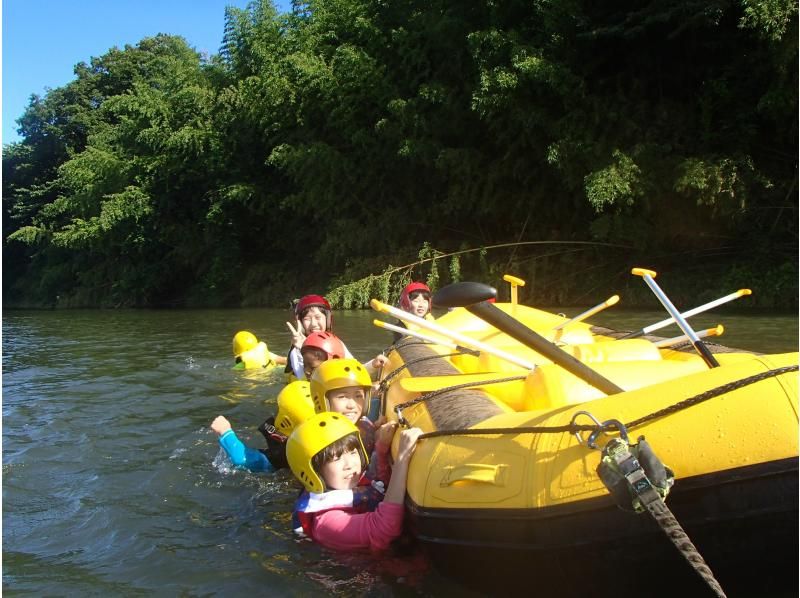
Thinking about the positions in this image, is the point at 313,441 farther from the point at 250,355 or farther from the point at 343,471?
the point at 250,355

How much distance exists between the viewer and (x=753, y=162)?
1217 cm

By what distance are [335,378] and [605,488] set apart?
146 cm

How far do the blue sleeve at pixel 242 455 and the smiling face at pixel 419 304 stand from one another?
2.03 m

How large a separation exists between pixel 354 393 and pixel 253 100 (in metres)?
18.0

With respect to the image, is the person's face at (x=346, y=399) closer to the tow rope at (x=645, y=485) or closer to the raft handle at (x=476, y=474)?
the raft handle at (x=476, y=474)

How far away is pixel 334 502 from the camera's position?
292 cm

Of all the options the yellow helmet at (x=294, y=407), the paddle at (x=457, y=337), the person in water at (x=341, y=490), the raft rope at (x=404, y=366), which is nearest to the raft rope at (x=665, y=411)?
the person in water at (x=341, y=490)

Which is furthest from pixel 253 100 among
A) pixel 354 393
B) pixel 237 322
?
pixel 354 393

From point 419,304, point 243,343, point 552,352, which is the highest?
point 419,304

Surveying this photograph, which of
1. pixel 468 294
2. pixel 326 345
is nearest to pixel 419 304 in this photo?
pixel 326 345

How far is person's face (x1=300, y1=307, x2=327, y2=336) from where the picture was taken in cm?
522

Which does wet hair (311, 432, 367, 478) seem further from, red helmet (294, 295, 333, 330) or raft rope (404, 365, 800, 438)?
red helmet (294, 295, 333, 330)

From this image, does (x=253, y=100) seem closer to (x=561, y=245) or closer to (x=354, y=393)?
(x=561, y=245)

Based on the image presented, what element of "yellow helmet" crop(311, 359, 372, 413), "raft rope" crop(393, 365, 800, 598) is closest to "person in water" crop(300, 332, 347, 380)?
"yellow helmet" crop(311, 359, 372, 413)
